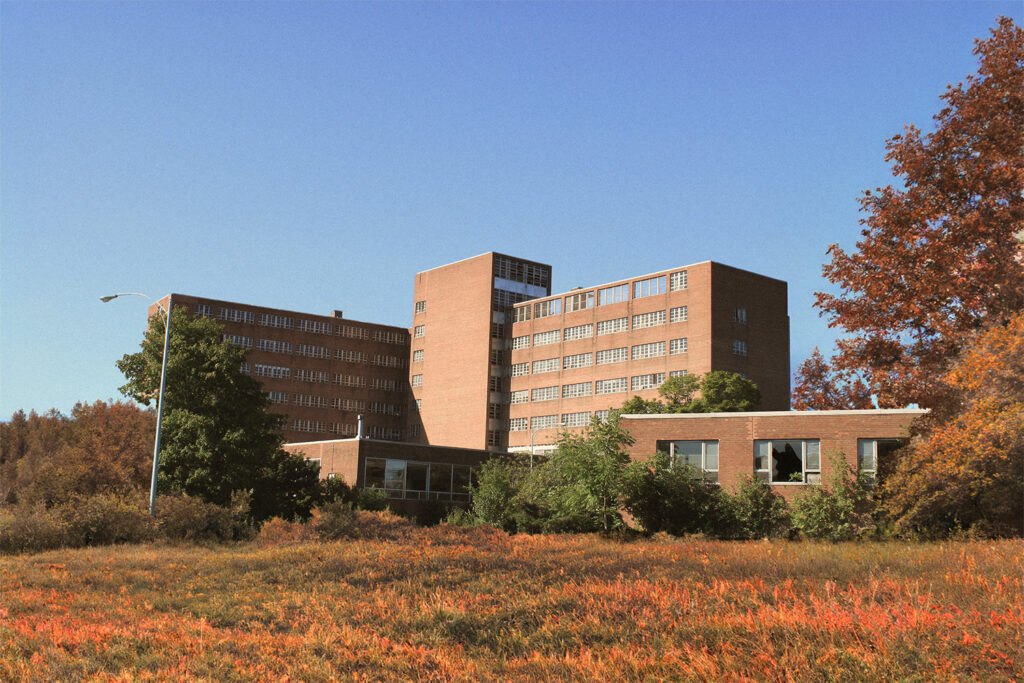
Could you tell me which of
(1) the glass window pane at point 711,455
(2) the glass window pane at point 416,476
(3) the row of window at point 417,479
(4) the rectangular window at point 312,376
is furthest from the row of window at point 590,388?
(1) the glass window pane at point 711,455

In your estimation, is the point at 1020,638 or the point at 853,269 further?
the point at 853,269

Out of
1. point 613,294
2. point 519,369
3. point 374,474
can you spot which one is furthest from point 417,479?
point 519,369

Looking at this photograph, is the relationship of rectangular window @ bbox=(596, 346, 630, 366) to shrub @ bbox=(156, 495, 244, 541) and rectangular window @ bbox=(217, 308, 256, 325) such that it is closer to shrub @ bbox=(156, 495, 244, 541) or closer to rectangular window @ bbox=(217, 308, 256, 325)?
rectangular window @ bbox=(217, 308, 256, 325)

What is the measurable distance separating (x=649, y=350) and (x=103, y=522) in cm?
6359

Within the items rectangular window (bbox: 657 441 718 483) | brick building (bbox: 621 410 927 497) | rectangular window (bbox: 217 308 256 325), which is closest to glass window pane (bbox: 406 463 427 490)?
brick building (bbox: 621 410 927 497)

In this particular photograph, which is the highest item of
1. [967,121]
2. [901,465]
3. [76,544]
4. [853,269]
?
[967,121]

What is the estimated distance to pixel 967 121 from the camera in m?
23.0

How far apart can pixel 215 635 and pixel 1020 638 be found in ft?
37.2

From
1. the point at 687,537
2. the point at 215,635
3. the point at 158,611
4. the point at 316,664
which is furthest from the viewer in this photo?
the point at 687,537

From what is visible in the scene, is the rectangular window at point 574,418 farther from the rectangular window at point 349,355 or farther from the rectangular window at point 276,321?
the rectangular window at point 276,321

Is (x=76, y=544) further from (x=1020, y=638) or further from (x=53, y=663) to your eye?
(x=1020, y=638)

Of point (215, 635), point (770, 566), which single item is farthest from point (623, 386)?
point (215, 635)

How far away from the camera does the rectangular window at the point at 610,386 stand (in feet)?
286

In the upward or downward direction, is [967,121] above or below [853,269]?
above
